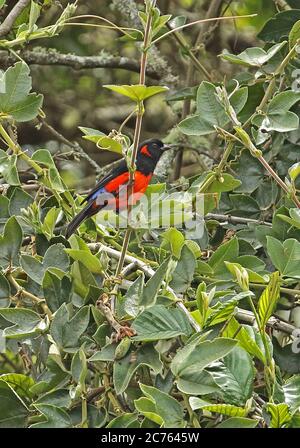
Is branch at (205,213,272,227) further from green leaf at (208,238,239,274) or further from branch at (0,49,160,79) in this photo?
branch at (0,49,160,79)

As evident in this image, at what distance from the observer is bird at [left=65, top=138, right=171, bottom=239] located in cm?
237

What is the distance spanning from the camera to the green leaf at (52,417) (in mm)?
1685

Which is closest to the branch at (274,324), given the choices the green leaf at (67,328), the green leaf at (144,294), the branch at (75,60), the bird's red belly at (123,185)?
the green leaf at (144,294)

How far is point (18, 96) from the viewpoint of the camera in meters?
2.23

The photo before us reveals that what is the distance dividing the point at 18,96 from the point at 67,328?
66cm

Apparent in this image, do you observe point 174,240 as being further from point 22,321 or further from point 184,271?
point 22,321

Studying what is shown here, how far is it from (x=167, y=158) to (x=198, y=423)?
6.85 feet

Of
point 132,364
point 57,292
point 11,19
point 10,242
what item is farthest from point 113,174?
point 132,364

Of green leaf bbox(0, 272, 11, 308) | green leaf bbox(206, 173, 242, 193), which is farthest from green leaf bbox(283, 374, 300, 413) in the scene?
green leaf bbox(206, 173, 242, 193)

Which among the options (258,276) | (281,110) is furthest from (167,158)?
(258,276)

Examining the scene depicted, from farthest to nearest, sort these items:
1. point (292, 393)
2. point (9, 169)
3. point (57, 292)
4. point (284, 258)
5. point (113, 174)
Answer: point (113, 174), point (9, 169), point (284, 258), point (57, 292), point (292, 393)

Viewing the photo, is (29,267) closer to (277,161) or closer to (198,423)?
(198,423)

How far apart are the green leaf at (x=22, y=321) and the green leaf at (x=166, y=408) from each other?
30 cm
